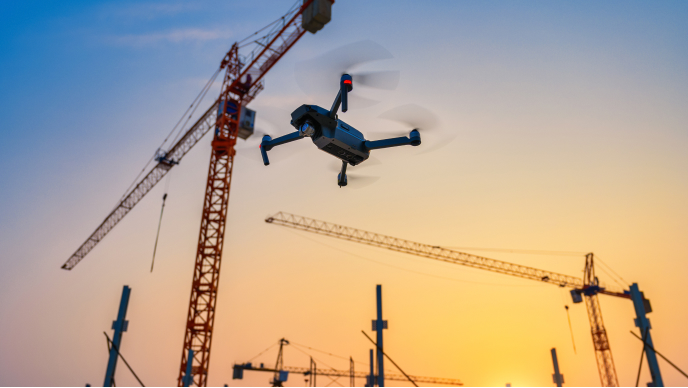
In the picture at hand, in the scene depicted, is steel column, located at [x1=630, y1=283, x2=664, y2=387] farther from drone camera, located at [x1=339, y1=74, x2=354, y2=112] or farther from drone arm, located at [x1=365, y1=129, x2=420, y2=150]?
drone camera, located at [x1=339, y1=74, x2=354, y2=112]

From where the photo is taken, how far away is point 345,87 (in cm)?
938

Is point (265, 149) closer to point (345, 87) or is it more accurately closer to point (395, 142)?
point (345, 87)

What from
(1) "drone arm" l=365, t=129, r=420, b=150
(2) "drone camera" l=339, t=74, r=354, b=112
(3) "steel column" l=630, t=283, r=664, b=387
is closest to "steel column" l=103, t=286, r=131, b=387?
(1) "drone arm" l=365, t=129, r=420, b=150

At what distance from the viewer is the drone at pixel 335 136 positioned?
1011cm

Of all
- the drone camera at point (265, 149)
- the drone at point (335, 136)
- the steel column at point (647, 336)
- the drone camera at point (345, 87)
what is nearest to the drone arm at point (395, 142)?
the drone at point (335, 136)

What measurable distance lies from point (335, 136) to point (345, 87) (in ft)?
4.33

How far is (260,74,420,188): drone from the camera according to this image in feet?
33.2

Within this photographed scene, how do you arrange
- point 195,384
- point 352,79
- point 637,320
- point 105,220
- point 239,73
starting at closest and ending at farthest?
point 352,79 < point 637,320 < point 195,384 < point 239,73 < point 105,220

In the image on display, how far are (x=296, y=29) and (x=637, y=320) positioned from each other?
39.1m

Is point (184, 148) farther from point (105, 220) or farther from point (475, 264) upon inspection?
point (475, 264)

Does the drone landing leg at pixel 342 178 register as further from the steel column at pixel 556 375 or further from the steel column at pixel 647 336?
the steel column at pixel 556 375

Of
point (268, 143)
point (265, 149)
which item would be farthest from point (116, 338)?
point (268, 143)

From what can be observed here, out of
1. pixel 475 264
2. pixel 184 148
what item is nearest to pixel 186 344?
pixel 184 148

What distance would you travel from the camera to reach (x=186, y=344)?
41062mm
